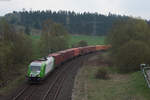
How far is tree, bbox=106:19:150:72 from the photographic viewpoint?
32.7 meters

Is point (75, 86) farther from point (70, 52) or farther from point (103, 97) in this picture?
point (70, 52)

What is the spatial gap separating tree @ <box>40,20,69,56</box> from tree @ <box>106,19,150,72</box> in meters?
20.3

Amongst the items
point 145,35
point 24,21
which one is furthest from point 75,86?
point 24,21

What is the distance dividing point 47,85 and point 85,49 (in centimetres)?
4212

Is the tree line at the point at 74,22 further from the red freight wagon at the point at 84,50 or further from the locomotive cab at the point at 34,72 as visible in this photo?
the locomotive cab at the point at 34,72

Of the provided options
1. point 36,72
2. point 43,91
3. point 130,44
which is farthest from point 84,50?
point 43,91

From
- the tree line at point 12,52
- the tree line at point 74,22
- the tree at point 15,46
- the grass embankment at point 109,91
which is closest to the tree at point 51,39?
the tree line at point 12,52

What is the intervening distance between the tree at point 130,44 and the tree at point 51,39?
20.3 meters

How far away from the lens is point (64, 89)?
2500 centimetres

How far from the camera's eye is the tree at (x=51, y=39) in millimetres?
57494

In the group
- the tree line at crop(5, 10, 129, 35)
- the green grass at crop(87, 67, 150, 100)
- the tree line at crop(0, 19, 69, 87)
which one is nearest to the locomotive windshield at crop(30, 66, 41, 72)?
the tree line at crop(0, 19, 69, 87)

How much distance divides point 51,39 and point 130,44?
29.9m

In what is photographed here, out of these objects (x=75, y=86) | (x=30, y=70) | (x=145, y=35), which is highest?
(x=145, y=35)

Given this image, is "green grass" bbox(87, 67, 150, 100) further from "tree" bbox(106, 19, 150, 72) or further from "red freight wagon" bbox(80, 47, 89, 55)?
"red freight wagon" bbox(80, 47, 89, 55)
